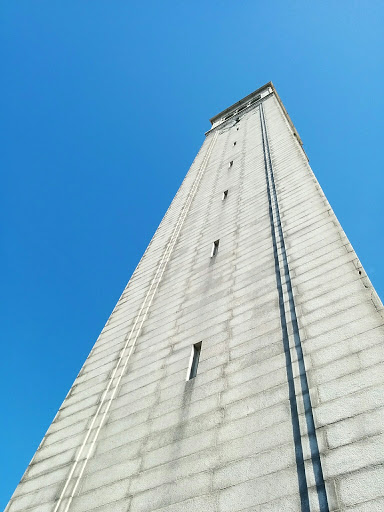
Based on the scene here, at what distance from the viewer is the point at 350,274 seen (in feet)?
19.4

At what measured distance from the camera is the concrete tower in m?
4.07

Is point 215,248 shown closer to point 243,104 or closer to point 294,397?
point 294,397

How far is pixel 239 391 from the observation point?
5.32m

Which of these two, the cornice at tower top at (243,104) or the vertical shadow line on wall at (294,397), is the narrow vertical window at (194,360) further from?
the cornice at tower top at (243,104)

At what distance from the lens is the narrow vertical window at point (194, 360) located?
627 cm

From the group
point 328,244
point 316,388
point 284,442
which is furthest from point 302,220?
point 284,442

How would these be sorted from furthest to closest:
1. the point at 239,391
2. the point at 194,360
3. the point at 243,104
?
the point at 243,104, the point at 194,360, the point at 239,391

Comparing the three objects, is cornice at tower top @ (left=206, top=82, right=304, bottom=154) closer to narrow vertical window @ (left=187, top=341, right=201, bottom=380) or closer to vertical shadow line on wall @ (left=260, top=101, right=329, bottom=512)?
vertical shadow line on wall @ (left=260, top=101, right=329, bottom=512)

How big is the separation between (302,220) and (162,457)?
510cm

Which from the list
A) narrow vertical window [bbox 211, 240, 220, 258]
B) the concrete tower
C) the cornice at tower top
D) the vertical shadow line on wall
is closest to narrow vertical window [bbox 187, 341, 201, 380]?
the concrete tower

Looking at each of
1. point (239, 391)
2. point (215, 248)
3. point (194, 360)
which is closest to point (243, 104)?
point (215, 248)

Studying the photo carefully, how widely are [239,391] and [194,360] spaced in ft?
4.49

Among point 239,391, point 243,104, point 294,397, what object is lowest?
point 294,397

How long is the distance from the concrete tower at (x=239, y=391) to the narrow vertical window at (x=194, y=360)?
0.02 meters
